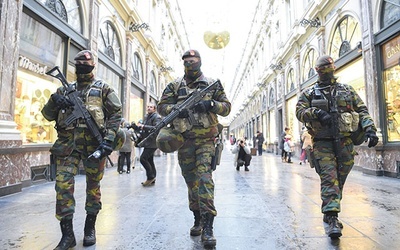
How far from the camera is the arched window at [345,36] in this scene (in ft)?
28.7

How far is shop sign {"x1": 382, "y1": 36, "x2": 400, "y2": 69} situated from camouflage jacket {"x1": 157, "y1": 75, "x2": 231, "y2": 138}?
6323 millimetres

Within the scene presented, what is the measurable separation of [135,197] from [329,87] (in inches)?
132

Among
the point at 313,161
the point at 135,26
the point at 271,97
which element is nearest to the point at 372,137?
the point at 313,161

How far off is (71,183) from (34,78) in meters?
5.03

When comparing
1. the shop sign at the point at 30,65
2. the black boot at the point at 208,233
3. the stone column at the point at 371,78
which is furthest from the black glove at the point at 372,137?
the shop sign at the point at 30,65

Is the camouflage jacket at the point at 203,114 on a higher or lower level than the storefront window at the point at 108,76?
lower

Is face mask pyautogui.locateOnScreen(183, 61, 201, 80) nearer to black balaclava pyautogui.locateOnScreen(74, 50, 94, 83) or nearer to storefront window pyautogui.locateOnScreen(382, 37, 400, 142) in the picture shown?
black balaclava pyautogui.locateOnScreen(74, 50, 94, 83)

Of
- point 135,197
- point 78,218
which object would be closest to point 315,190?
point 135,197

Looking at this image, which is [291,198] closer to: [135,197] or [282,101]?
[135,197]

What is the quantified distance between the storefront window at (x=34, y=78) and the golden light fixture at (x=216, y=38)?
4059 millimetres

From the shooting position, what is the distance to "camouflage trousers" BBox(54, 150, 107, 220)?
2285 millimetres

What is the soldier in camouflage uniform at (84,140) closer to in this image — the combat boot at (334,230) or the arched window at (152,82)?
the combat boot at (334,230)

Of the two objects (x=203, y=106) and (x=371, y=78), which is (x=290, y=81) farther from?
(x=203, y=106)

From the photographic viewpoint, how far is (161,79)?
1942cm
